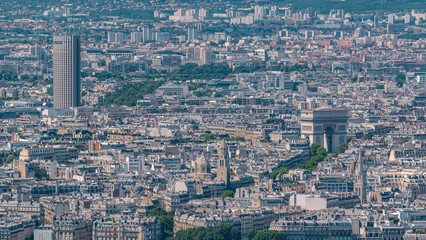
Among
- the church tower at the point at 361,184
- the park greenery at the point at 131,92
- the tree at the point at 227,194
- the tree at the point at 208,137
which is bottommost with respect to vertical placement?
the tree at the point at 227,194

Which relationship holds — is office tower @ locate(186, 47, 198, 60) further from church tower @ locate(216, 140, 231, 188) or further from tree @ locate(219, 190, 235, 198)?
tree @ locate(219, 190, 235, 198)

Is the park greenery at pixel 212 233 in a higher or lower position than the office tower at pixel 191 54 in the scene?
lower

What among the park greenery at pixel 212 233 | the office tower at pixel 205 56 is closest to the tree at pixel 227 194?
the park greenery at pixel 212 233

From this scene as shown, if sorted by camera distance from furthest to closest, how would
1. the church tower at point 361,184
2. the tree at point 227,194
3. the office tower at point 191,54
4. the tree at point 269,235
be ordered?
the office tower at point 191,54 → the tree at point 227,194 → the church tower at point 361,184 → the tree at point 269,235

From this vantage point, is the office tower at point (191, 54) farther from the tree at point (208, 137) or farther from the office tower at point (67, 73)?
the tree at point (208, 137)

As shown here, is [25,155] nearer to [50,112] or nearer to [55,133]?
[55,133]

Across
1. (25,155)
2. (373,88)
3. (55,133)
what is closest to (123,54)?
(373,88)
